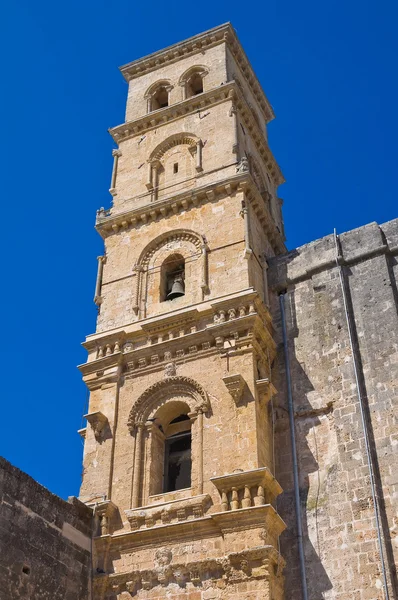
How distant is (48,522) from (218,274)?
7.49m

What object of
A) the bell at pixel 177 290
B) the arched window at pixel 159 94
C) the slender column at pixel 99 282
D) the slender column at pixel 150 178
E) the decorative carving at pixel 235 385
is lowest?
the decorative carving at pixel 235 385

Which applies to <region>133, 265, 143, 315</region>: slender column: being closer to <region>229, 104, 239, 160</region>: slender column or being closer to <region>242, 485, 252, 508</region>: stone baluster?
<region>229, 104, 239, 160</region>: slender column

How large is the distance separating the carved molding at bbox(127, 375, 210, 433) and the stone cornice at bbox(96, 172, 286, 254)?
573 centimetres

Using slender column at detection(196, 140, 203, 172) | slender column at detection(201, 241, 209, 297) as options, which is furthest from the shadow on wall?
slender column at detection(196, 140, 203, 172)

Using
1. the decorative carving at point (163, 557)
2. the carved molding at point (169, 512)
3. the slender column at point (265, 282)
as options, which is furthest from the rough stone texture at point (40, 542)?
the slender column at point (265, 282)

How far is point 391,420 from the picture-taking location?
15961 millimetres

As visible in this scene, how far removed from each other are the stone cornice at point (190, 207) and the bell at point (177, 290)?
88.4 inches

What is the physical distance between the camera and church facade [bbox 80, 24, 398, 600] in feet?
48.7

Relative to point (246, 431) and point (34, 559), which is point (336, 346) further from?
point (34, 559)

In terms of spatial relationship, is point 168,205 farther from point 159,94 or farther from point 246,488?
point 246,488

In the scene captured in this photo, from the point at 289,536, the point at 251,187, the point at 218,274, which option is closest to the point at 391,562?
the point at 289,536

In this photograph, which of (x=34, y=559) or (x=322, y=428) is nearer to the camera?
(x=34, y=559)

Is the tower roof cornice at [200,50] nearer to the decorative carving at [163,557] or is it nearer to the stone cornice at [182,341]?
the stone cornice at [182,341]

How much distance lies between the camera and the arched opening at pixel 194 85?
2617 centimetres
